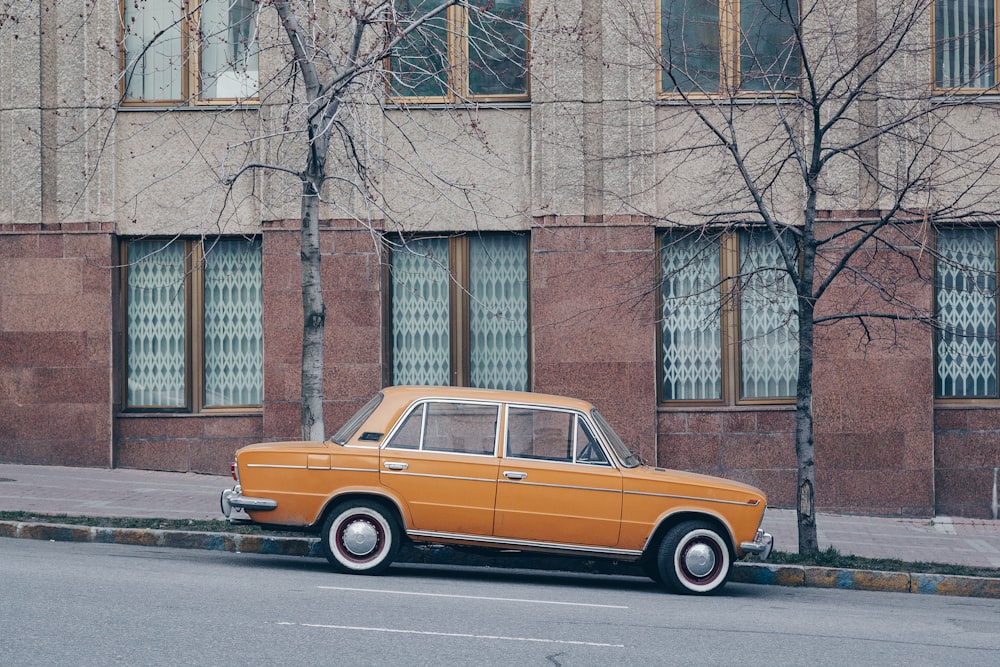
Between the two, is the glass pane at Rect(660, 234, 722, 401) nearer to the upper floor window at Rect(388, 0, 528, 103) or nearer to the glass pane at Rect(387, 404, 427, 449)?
the upper floor window at Rect(388, 0, 528, 103)

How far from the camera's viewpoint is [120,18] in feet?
52.2

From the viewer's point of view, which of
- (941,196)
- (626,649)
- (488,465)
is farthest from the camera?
(941,196)

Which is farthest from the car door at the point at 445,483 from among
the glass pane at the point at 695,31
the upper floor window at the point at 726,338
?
the glass pane at the point at 695,31

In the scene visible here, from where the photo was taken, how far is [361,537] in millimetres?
9766

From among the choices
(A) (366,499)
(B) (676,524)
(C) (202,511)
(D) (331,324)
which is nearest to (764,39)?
(D) (331,324)

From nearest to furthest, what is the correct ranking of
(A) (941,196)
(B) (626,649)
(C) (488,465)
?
Answer: (B) (626,649)
(C) (488,465)
(A) (941,196)

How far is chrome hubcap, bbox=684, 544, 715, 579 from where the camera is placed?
9898mm

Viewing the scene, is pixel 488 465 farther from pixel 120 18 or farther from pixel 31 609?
pixel 120 18

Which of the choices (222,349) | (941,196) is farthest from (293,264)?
(941,196)

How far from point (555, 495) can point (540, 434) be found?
532mm

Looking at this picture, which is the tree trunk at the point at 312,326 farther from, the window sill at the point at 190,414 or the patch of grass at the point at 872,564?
the patch of grass at the point at 872,564

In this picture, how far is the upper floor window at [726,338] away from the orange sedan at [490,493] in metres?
5.91

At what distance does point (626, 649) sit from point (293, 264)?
31.4 ft

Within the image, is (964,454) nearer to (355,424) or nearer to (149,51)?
(355,424)
